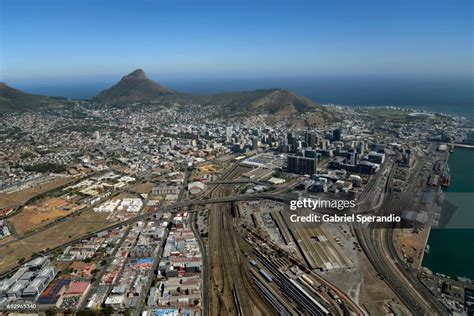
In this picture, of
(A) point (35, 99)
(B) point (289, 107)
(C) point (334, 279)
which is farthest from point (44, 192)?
(A) point (35, 99)

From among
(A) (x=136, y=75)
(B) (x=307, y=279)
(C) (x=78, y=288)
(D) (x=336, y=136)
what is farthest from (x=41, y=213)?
(A) (x=136, y=75)

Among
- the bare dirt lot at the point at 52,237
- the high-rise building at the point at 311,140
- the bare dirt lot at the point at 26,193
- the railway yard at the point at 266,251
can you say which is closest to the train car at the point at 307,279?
the railway yard at the point at 266,251

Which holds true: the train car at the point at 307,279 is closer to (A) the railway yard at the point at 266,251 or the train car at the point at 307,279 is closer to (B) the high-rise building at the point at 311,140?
(A) the railway yard at the point at 266,251

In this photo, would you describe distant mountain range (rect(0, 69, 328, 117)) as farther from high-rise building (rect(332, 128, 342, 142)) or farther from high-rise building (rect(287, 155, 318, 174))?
high-rise building (rect(287, 155, 318, 174))

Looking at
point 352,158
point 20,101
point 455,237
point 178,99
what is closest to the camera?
point 455,237

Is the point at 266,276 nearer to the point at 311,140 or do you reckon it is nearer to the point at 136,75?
the point at 311,140

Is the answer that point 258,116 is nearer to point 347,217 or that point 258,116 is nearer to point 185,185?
point 185,185

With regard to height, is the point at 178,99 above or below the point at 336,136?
above

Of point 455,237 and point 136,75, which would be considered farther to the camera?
point 136,75
